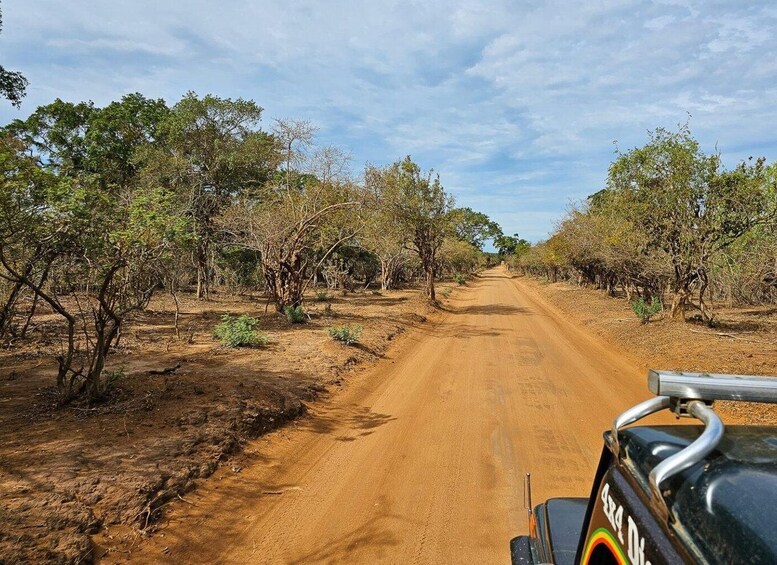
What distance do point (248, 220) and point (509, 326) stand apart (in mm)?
10480

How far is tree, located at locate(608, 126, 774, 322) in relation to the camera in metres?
12.9

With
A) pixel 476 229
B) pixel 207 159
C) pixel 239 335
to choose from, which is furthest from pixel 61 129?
pixel 476 229

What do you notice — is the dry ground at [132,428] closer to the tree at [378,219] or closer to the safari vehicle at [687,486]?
the safari vehicle at [687,486]

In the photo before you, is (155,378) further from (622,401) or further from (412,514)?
(622,401)

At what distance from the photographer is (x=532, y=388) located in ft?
28.0

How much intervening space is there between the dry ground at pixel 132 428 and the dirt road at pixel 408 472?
0.32 m

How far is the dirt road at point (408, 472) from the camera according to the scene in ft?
12.5

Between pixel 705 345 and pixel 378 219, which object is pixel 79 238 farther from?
pixel 378 219

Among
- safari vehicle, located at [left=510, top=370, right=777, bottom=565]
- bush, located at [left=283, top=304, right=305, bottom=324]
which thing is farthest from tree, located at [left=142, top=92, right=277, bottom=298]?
safari vehicle, located at [left=510, top=370, right=777, bottom=565]

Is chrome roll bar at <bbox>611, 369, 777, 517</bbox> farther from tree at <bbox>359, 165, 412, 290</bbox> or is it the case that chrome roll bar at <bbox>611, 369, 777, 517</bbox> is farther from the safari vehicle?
tree at <bbox>359, 165, 412, 290</bbox>

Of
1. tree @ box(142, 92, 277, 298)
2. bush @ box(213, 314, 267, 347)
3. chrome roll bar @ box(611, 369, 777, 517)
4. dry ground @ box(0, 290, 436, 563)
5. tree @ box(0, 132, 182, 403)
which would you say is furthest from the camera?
tree @ box(142, 92, 277, 298)

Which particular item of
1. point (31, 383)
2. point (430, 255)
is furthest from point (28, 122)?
point (31, 383)

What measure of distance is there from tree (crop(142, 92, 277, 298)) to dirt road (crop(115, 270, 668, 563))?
17959mm

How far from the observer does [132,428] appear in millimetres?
5422
